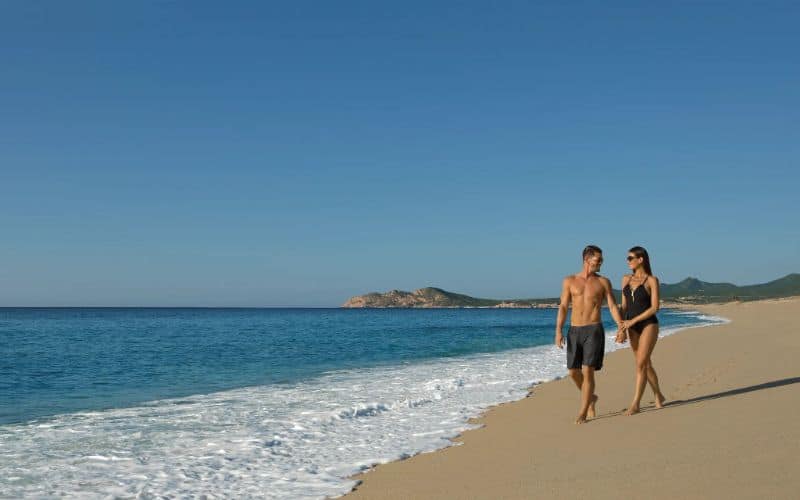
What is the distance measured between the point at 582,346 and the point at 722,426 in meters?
1.68

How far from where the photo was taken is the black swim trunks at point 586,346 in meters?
7.32

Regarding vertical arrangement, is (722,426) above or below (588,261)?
below

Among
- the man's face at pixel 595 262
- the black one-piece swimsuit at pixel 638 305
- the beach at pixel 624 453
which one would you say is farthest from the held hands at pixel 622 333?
the beach at pixel 624 453

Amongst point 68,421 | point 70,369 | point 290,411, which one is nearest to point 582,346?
point 290,411

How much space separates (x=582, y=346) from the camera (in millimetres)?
7480

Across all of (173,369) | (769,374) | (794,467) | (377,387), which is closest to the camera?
(794,467)

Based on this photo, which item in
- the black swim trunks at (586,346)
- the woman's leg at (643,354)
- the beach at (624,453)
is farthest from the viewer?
the woman's leg at (643,354)

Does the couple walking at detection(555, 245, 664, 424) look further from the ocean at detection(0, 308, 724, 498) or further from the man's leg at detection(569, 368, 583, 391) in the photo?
the ocean at detection(0, 308, 724, 498)

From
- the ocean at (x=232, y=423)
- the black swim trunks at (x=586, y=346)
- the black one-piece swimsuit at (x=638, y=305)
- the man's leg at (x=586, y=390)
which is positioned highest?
the black one-piece swimsuit at (x=638, y=305)

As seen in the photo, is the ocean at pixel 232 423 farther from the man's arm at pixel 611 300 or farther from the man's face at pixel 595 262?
the man's face at pixel 595 262

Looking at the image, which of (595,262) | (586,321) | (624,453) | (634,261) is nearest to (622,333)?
(586,321)

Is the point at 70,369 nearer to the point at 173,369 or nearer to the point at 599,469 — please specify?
the point at 173,369

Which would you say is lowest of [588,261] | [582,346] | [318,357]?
[318,357]

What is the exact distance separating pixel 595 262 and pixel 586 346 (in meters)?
1.03
